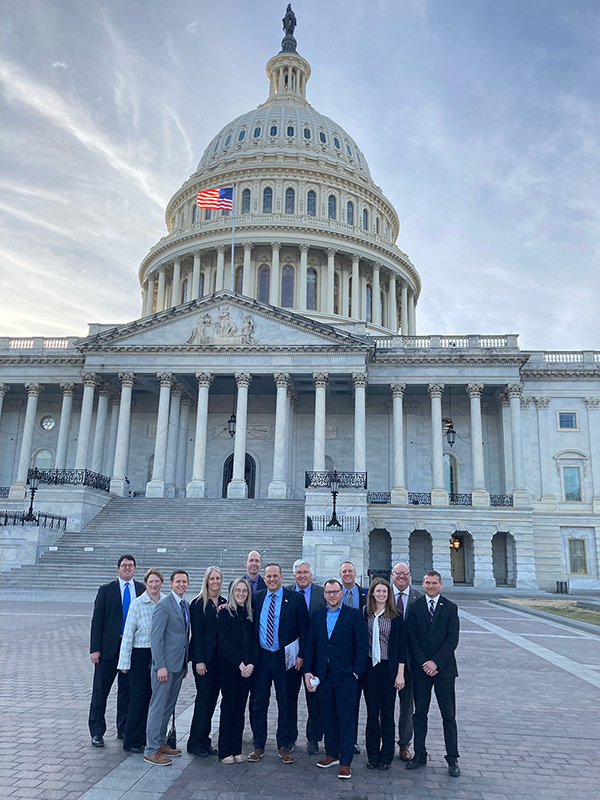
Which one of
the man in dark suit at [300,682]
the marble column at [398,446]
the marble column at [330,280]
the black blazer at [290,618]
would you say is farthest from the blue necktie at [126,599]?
the marble column at [330,280]

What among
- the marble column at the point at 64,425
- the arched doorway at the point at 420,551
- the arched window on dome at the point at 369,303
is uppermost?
the arched window on dome at the point at 369,303

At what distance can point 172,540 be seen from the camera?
3416 cm

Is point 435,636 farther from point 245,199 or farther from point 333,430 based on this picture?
point 245,199

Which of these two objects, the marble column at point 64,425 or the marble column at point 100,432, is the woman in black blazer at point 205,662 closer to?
the marble column at point 100,432

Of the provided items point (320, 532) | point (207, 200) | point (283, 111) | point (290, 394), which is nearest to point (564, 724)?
point (320, 532)

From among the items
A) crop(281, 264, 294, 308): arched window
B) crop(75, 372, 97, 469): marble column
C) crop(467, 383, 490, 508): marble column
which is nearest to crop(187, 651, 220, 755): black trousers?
crop(467, 383, 490, 508): marble column

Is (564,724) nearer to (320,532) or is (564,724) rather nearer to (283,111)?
(320,532)

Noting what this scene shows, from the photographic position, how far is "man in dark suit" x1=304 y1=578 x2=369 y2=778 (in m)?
Answer: 7.52

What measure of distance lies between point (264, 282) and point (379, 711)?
55.7 m

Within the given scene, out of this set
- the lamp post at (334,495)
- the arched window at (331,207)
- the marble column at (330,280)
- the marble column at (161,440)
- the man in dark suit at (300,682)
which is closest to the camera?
the man in dark suit at (300,682)

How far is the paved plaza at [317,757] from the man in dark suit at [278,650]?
370mm

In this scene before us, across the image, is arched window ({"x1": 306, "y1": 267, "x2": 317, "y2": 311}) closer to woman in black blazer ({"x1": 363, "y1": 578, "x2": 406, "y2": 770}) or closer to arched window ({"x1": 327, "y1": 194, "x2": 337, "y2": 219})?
arched window ({"x1": 327, "y1": 194, "x2": 337, "y2": 219})

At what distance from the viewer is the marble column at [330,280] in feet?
193

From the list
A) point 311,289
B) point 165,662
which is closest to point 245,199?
point 311,289
